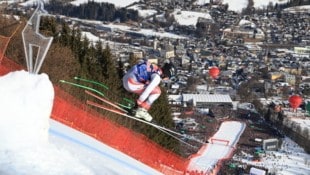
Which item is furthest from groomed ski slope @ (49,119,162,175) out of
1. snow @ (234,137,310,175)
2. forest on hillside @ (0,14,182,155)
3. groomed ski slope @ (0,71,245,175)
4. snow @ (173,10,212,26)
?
snow @ (173,10,212,26)

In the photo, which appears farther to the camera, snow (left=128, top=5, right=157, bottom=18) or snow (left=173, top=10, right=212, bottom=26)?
snow (left=128, top=5, right=157, bottom=18)

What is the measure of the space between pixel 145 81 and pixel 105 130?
295cm

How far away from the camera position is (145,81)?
263 inches

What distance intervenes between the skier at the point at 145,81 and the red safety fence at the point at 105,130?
3.32 feet

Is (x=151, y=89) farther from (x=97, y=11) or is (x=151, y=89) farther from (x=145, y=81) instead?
(x=97, y=11)

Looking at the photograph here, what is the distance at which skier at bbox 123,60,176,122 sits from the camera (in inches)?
257

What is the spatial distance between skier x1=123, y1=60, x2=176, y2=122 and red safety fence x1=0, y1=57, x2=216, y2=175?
101 centimetres

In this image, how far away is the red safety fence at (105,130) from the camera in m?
7.88

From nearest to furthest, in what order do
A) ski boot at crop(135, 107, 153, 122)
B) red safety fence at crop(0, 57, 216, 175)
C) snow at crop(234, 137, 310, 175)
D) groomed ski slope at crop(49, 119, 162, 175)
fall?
groomed ski slope at crop(49, 119, 162, 175), ski boot at crop(135, 107, 153, 122), red safety fence at crop(0, 57, 216, 175), snow at crop(234, 137, 310, 175)

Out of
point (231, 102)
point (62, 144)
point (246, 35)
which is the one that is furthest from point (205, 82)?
point (62, 144)

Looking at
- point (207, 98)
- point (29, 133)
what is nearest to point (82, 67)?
point (29, 133)

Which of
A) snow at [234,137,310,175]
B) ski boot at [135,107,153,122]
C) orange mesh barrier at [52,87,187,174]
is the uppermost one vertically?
ski boot at [135,107,153,122]

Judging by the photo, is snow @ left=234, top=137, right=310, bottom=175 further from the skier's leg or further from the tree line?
the tree line

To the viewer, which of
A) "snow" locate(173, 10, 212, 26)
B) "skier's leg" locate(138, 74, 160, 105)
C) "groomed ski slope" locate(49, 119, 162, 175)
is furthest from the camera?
"snow" locate(173, 10, 212, 26)
